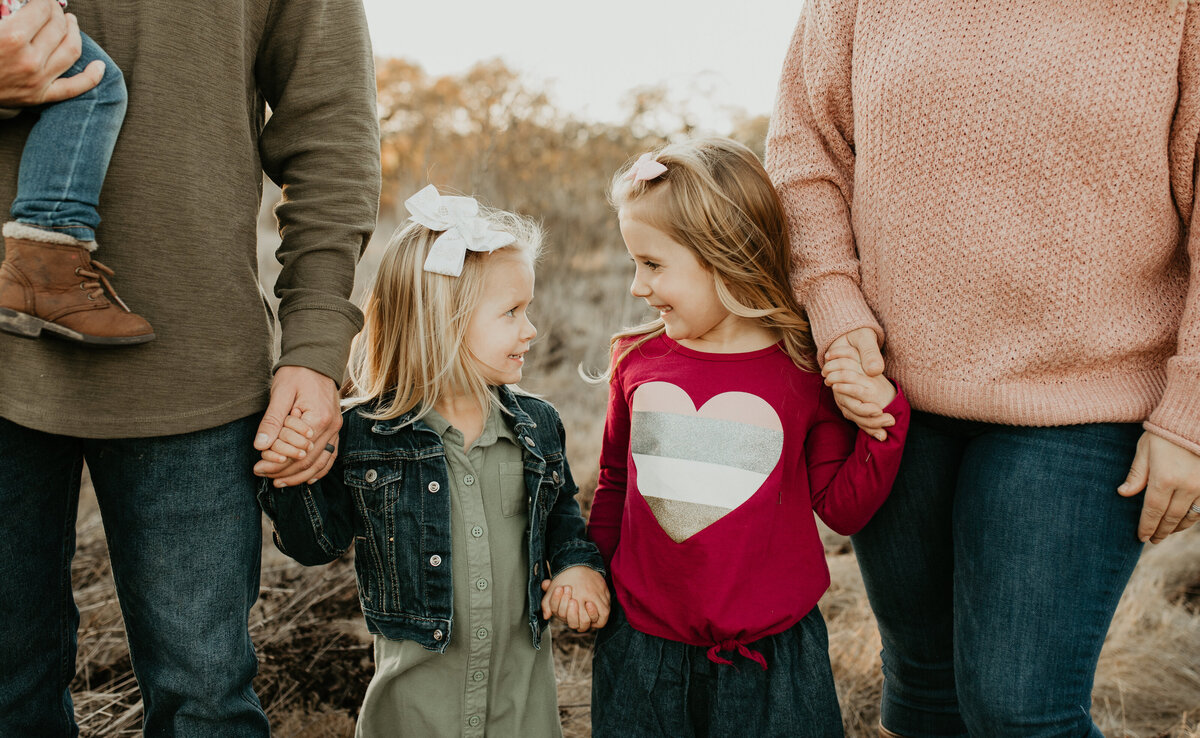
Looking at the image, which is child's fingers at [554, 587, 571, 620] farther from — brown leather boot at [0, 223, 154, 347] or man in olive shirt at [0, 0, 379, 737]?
brown leather boot at [0, 223, 154, 347]

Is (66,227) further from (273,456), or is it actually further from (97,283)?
(273,456)

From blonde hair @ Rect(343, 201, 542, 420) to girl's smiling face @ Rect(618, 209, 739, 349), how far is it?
1.04ft

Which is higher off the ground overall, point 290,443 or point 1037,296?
point 1037,296

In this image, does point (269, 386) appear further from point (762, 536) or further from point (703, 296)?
point (762, 536)

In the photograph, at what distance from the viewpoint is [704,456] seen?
186 centimetres

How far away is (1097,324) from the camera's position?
1549mm

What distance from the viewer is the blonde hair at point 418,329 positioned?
195 cm

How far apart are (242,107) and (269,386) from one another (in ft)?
1.70

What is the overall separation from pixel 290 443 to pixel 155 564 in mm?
307

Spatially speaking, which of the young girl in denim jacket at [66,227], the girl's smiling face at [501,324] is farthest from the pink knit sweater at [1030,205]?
the young girl in denim jacket at [66,227]

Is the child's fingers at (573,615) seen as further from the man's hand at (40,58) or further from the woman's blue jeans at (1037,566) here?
the man's hand at (40,58)

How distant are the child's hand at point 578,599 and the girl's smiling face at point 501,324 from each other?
46 centimetres

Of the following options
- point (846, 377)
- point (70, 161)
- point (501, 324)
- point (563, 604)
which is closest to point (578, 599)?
point (563, 604)

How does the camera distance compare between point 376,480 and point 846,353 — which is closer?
point 846,353
